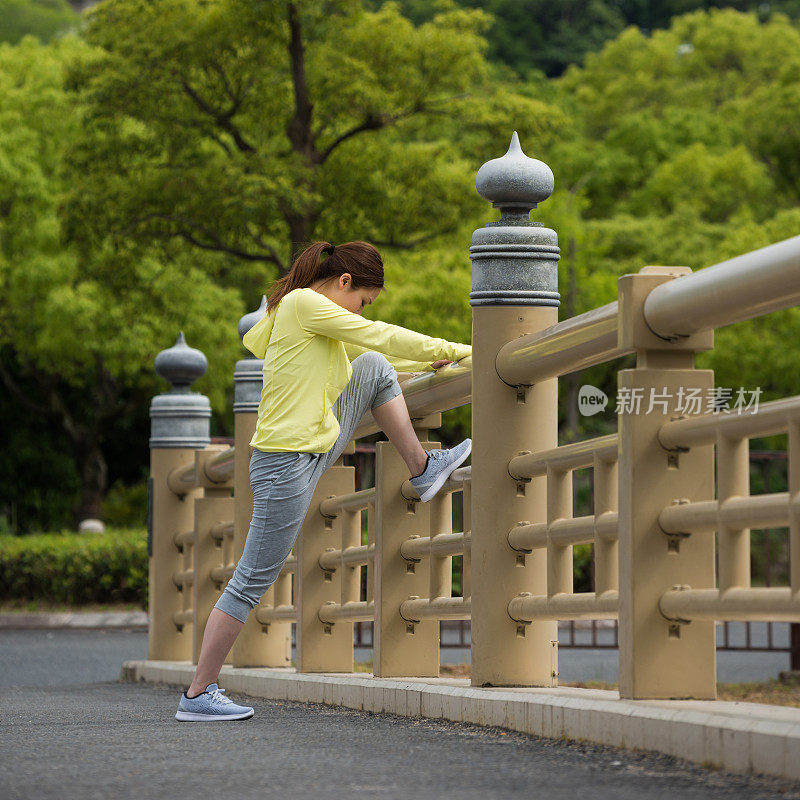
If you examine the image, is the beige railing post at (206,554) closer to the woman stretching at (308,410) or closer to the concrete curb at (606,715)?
the concrete curb at (606,715)

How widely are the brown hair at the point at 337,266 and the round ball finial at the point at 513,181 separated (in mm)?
498

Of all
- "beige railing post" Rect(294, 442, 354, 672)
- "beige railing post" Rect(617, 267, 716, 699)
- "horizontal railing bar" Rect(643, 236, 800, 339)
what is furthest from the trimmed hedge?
"horizontal railing bar" Rect(643, 236, 800, 339)

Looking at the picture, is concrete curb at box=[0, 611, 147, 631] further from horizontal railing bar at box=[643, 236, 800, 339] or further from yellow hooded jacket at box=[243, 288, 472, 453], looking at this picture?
horizontal railing bar at box=[643, 236, 800, 339]

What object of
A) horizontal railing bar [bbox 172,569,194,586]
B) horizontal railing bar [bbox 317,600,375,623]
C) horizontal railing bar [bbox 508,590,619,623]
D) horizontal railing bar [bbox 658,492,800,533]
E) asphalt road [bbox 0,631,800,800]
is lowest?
asphalt road [bbox 0,631,800,800]

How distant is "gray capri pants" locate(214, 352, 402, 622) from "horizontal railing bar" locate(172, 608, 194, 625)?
3.92 metres

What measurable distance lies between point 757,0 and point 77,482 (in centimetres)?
4262

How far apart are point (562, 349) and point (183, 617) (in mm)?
5258

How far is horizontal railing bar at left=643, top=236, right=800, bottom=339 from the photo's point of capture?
321 centimetres

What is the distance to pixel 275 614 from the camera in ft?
23.4

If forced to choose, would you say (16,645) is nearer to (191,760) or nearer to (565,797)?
(191,760)

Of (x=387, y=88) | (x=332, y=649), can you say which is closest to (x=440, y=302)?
(x=387, y=88)

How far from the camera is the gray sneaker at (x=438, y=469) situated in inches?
195

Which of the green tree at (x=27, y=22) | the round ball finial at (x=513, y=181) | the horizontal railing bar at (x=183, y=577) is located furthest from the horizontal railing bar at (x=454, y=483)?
the green tree at (x=27, y=22)

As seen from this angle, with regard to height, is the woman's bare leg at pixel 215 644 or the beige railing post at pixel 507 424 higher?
the beige railing post at pixel 507 424
